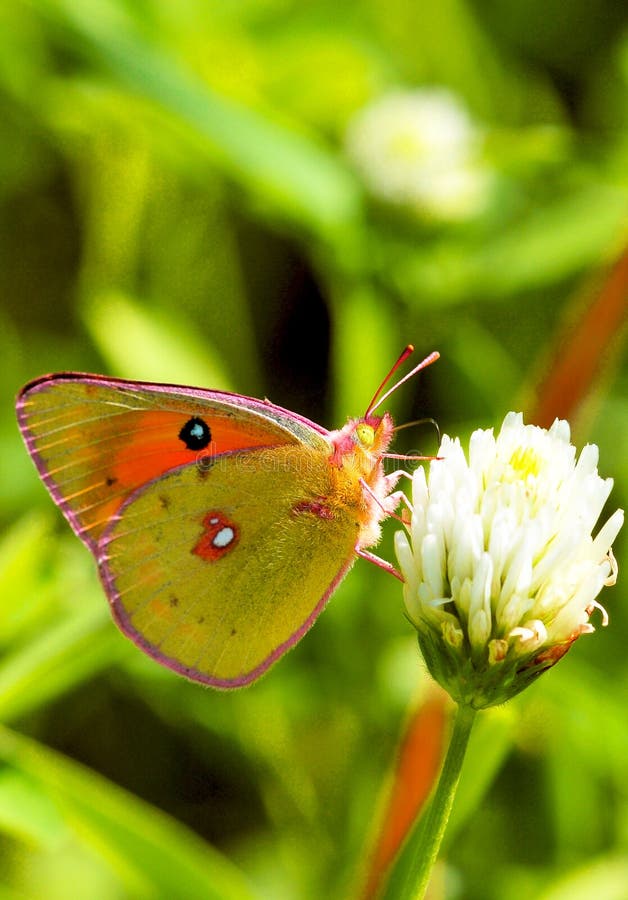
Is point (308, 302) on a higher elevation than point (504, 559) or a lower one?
lower

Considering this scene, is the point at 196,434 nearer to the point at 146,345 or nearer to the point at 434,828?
the point at 434,828

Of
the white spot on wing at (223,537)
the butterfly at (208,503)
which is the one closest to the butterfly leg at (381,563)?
the butterfly at (208,503)

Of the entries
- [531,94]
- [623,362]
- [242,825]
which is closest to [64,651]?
[242,825]

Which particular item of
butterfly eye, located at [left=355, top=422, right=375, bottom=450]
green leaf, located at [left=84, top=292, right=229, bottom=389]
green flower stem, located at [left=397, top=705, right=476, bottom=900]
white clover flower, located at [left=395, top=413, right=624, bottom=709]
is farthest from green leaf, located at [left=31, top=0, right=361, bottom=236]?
green flower stem, located at [left=397, top=705, right=476, bottom=900]

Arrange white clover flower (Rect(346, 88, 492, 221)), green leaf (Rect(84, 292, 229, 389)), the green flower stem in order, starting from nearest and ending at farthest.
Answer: the green flower stem → green leaf (Rect(84, 292, 229, 389)) → white clover flower (Rect(346, 88, 492, 221))

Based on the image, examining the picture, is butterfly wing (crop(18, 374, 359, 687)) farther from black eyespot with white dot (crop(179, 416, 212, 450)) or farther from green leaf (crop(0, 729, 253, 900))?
green leaf (crop(0, 729, 253, 900))

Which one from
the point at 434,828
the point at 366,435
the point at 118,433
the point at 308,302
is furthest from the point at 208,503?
the point at 308,302

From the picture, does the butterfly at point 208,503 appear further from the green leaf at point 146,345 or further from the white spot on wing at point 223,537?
the green leaf at point 146,345
